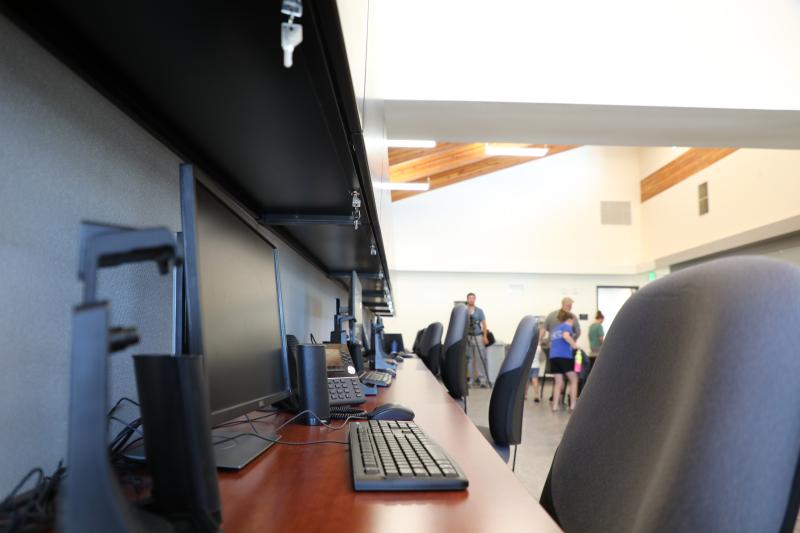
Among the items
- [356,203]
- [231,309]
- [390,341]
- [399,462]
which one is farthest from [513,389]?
[390,341]

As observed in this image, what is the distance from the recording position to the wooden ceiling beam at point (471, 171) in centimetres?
1012

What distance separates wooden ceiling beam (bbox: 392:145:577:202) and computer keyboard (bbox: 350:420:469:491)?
29.9 feet

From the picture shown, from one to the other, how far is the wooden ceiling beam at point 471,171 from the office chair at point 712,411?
9434 millimetres

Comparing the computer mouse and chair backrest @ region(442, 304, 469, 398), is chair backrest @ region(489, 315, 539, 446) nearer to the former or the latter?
the computer mouse

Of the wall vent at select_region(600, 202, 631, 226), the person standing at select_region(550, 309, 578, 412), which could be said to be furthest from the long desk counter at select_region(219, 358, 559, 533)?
the wall vent at select_region(600, 202, 631, 226)

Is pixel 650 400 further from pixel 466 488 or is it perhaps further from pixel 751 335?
pixel 466 488

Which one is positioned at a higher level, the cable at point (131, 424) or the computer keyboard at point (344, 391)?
the cable at point (131, 424)

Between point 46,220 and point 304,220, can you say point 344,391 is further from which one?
point 46,220

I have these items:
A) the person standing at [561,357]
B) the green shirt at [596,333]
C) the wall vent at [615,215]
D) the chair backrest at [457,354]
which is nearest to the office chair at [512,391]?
the chair backrest at [457,354]

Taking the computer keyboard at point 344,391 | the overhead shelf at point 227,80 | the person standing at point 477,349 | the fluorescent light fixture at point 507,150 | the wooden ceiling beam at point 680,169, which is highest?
the fluorescent light fixture at point 507,150

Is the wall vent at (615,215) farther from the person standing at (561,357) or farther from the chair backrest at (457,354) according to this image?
the chair backrest at (457,354)

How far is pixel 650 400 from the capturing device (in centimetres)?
65

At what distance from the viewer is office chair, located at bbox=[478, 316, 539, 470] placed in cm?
183

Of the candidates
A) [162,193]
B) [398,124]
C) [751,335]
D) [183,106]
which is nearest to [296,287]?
[162,193]
